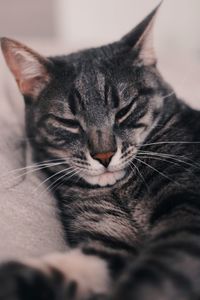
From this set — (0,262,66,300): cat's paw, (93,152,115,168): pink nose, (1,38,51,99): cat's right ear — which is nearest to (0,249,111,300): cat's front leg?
(0,262,66,300): cat's paw

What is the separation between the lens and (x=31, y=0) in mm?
2975

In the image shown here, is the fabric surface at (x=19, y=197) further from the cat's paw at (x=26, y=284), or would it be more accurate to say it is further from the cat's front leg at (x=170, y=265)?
the cat's front leg at (x=170, y=265)

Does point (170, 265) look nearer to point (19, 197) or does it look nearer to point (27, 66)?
point (19, 197)

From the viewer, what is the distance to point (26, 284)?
0.87 m

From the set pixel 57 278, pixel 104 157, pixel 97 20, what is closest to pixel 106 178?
pixel 104 157

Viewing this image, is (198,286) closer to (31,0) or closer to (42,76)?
(42,76)

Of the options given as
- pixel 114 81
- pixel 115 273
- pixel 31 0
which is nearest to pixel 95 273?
pixel 115 273

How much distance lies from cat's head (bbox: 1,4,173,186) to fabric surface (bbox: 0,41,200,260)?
102 mm

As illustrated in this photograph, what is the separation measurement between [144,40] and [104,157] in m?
0.37

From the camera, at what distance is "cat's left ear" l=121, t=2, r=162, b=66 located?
4.27 ft

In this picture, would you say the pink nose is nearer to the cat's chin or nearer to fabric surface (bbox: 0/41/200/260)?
the cat's chin

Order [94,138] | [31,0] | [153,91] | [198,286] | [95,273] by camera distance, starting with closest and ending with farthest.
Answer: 1. [198,286]
2. [95,273]
3. [94,138]
4. [153,91]
5. [31,0]

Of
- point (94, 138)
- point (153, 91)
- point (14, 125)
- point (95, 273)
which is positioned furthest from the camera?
point (14, 125)

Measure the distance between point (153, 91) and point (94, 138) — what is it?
240 mm
